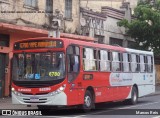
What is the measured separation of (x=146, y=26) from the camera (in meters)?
33.1

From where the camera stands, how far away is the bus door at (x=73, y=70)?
15875 millimetres

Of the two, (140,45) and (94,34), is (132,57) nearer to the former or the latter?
(94,34)

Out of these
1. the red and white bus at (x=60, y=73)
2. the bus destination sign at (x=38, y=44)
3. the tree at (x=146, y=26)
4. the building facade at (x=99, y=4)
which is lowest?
the red and white bus at (x=60, y=73)

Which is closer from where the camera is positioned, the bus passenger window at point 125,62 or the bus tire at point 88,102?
the bus tire at point 88,102

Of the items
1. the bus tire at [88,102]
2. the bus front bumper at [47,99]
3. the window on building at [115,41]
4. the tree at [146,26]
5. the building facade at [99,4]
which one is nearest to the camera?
the bus front bumper at [47,99]

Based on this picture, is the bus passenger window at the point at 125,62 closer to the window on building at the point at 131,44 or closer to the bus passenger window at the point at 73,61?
the bus passenger window at the point at 73,61

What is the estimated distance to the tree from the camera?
32.7 m

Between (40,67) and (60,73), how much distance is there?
829mm

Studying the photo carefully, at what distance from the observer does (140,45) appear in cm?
3516

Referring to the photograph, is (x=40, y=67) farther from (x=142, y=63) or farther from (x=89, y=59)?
(x=142, y=63)

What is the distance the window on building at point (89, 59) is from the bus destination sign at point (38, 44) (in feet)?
4.99

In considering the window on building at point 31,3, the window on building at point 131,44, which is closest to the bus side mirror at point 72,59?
the window on building at point 31,3

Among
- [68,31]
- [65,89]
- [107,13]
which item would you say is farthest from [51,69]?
[107,13]

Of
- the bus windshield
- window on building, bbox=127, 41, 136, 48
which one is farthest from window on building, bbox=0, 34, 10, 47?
window on building, bbox=127, 41, 136, 48
